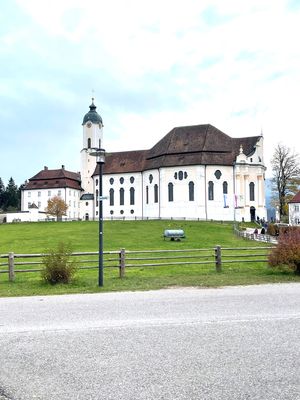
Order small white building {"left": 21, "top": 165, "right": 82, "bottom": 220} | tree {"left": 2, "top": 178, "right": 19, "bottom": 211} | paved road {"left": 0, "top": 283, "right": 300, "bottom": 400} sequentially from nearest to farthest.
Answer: paved road {"left": 0, "top": 283, "right": 300, "bottom": 400}
small white building {"left": 21, "top": 165, "right": 82, "bottom": 220}
tree {"left": 2, "top": 178, "right": 19, "bottom": 211}

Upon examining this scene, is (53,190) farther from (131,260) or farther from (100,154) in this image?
(100,154)

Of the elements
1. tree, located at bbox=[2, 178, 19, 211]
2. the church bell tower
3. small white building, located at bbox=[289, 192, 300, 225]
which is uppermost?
the church bell tower

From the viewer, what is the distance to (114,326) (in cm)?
820

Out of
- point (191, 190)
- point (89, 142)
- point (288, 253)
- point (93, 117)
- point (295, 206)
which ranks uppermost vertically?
point (93, 117)

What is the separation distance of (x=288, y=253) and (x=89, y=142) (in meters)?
86.2

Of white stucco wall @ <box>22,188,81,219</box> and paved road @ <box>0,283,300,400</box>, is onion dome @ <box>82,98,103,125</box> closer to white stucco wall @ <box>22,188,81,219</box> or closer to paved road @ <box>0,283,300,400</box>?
white stucco wall @ <box>22,188,81,219</box>

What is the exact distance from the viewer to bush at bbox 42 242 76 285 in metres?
14.4

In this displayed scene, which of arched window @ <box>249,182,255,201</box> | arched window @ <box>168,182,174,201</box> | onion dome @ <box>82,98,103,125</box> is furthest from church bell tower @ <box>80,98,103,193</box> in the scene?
arched window @ <box>249,182,255,201</box>

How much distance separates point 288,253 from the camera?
1623cm

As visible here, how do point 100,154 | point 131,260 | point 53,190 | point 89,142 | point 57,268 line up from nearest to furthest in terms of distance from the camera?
point 57,268
point 100,154
point 131,260
point 53,190
point 89,142

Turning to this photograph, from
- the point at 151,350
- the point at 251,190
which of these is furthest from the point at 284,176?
the point at 151,350

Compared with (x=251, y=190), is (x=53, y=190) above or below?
above

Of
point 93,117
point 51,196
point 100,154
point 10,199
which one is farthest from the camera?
point 10,199

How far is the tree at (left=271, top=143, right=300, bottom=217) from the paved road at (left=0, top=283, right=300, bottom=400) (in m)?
60.4
